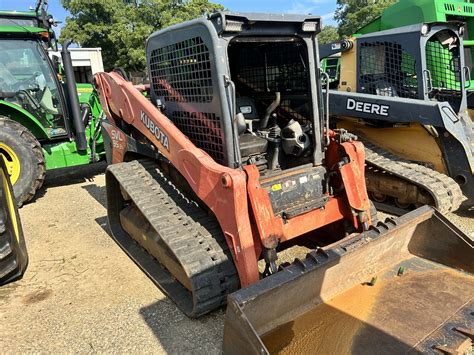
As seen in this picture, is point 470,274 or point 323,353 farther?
point 470,274

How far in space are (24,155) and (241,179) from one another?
12.6ft

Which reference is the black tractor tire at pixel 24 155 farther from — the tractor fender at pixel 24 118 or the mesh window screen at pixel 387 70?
Result: the mesh window screen at pixel 387 70

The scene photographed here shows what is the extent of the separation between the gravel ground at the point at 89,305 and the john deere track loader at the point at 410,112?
64 cm

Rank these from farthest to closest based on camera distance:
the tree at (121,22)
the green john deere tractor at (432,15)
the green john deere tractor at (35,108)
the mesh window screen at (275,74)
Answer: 1. the tree at (121,22)
2. the green john deere tractor at (432,15)
3. the green john deere tractor at (35,108)
4. the mesh window screen at (275,74)

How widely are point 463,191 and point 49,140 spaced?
557 centimetres

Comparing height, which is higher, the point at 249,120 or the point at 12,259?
the point at 249,120

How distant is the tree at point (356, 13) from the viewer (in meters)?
28.5

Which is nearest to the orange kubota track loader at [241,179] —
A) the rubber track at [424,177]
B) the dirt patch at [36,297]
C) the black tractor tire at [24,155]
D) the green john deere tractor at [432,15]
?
the dirt patch at [36,297]

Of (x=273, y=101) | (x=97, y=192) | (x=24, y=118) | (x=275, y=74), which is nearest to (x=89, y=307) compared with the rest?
(x=273, y=101)

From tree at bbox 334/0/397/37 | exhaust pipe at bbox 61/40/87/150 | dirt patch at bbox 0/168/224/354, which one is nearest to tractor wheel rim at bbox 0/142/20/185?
exhaust pipe at bbox 61/40/87/150

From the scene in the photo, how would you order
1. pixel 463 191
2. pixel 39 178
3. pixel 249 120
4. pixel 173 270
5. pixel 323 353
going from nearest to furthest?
pixel 323 353 → pixel 173 270 → pixel 249 120 → pixel 463 191 → pixel 39 178

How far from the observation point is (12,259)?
3.09 metres

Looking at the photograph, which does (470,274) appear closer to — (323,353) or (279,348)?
(323,353)

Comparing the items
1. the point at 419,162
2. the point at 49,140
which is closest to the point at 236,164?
the point at 419,162
